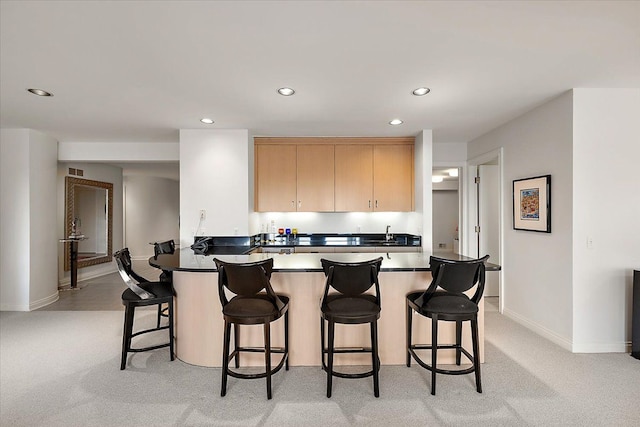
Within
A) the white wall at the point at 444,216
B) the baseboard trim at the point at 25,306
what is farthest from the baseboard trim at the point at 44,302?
the white wall at the point at 444,216

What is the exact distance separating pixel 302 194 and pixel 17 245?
4.16m

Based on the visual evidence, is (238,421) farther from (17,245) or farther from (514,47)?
(17,245)

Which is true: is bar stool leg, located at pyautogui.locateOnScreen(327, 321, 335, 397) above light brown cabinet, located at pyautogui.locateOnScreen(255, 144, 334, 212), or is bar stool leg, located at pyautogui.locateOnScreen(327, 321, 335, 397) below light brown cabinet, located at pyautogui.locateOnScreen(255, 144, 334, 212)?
below

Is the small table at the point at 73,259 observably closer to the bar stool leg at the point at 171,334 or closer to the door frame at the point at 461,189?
the bar stool leg at the point at 171,334

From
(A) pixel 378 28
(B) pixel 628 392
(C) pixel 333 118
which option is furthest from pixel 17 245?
(B) pixel 628 392

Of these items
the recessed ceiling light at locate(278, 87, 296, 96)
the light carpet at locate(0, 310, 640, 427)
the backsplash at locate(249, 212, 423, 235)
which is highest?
the recessed ceiling light at locate(278, 87, 296, 96)

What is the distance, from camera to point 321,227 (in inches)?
217

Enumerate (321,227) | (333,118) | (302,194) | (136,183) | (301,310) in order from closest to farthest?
1. (301,310)
2. (333,118)
3. (302,194)
4. (321,227)
5. (136,183)

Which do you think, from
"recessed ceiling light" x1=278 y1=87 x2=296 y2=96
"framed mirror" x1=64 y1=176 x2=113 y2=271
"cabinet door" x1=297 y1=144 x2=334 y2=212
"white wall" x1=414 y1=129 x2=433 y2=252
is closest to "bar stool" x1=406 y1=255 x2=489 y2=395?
"recessed ceiling light" x1=278 y1=87 x2=296 y2=96

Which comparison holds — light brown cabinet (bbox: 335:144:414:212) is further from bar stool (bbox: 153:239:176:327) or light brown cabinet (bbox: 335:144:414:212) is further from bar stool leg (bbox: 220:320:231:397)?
bar stool leg (bbox: 220:320:231:397)

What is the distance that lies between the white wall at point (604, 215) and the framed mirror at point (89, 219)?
7.69 meters

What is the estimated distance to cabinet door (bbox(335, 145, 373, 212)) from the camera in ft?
16.7

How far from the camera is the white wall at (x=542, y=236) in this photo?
10.5 feet

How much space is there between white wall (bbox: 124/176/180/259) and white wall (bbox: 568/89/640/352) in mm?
9800
